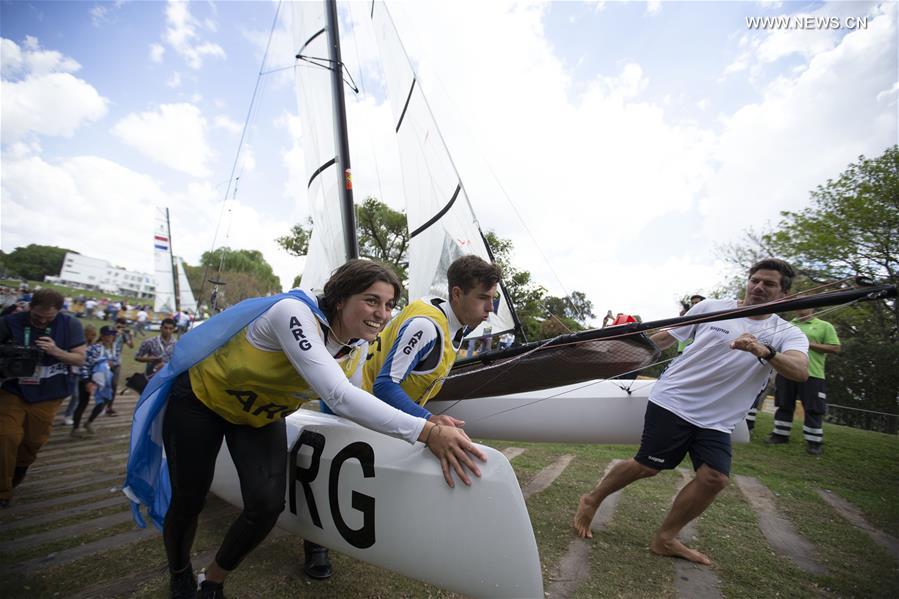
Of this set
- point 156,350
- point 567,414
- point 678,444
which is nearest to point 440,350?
point 678,444

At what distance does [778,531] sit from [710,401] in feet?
4.02

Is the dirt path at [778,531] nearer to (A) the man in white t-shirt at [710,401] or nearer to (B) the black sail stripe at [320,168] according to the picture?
(A) the man in white t-shirt at [710,401]

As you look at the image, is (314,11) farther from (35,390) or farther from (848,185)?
(848,185)

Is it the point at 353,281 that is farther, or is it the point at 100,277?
the point at 100,277

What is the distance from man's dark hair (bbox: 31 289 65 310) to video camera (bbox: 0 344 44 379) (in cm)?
29

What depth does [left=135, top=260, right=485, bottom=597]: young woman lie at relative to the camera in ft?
4.96

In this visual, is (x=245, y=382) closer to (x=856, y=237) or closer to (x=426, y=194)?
(x=426, y=194)

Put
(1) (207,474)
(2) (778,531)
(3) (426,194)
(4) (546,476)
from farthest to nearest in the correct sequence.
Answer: (3) (426,194) → (4) (546,476) → (2) (778,531) → (1) (207,474)

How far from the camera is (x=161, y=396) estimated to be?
175 centimetres

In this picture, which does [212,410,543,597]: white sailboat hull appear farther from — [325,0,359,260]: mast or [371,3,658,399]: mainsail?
[325,0,359,260]: mast

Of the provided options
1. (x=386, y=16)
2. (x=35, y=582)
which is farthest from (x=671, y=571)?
(x=386, y=16)

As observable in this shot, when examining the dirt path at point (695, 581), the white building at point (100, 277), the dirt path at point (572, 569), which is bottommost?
the dirt path at point (572, 569)

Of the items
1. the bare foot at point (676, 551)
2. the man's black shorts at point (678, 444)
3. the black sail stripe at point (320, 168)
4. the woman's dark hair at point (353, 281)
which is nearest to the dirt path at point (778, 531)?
the bare foot at point (676, 551)

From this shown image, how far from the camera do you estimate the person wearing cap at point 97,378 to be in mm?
4684
